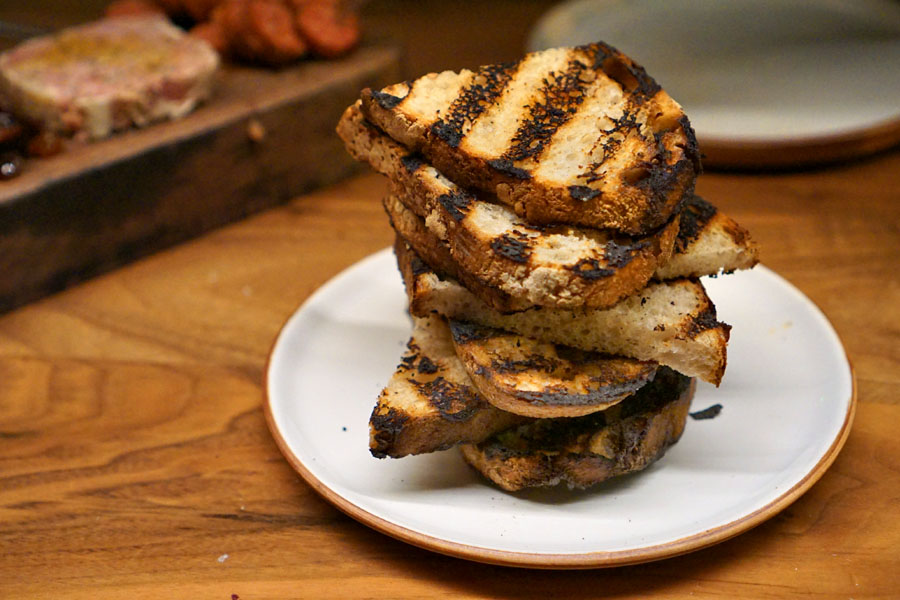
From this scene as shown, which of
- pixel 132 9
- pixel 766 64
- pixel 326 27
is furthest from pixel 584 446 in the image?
pixel 132 9

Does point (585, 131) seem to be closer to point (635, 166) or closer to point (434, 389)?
point (635, 166)

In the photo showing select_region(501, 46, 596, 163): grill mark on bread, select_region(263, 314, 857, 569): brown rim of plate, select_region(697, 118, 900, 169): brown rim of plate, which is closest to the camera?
select_region(263, 314, 857, 569): brown rim of plate

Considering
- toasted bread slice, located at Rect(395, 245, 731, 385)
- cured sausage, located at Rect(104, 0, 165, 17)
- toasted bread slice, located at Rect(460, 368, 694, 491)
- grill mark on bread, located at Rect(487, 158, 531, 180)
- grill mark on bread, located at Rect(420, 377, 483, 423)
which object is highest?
grill mark on bread, located at Rect(487, 158, 531, 180)

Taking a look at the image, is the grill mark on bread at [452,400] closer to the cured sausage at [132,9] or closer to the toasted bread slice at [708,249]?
the toasted bread slice at [708,249]

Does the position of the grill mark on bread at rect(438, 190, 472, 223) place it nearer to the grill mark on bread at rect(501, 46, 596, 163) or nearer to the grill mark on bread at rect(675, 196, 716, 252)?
the grill mark on bread at rect(501, 46, 596, 163)

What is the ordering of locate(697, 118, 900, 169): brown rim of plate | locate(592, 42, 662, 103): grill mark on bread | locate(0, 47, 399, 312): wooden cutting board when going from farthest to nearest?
locate(697, 118, 900, 169): brown rim of plate
locate(0, 47, 399, 312): wooden cutting board
locate(592, 42, 662, 103): grill mark on bread

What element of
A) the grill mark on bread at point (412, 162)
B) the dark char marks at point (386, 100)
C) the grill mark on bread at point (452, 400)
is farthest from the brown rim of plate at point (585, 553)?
the dark char marks at point (386, 100)

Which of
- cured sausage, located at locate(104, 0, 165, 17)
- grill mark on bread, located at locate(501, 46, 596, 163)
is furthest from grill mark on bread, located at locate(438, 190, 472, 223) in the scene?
Answer: cured sausage, located at locate(104, 0, 165, 17)

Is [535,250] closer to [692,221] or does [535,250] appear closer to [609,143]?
[609,143]
